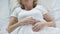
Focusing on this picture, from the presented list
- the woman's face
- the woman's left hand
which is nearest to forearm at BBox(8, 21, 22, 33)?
the woman's left hand

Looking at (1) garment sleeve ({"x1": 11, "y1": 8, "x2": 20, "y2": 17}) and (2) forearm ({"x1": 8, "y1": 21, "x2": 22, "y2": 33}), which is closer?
(2) forearm ({"x1": 8, "y1": 21, "x2": 22, "y2": 33})

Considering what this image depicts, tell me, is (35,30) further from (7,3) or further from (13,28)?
(7,3)

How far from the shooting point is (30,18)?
1444mm

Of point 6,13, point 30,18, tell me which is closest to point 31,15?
point 30,18

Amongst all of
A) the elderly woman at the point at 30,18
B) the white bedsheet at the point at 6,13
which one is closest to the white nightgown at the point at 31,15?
the elderly woman at the point at 30,18

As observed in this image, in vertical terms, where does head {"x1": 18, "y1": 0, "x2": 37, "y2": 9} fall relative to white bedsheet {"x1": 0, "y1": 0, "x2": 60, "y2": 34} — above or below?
above

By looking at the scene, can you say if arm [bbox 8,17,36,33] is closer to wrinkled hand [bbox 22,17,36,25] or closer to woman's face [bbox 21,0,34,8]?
wrinkled hand [bbox 22,17,36,25]

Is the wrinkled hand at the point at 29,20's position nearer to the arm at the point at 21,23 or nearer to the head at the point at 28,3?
the arm at the point at 21,23

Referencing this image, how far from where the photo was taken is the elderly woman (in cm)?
138

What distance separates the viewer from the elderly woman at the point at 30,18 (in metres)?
1.38

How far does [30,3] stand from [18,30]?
1.11 ft

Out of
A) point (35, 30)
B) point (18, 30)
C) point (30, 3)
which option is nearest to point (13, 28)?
point (18, 30)

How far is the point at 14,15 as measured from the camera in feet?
5.02

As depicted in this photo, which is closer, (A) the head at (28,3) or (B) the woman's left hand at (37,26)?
(B) the woman's left hand at (37,26)
